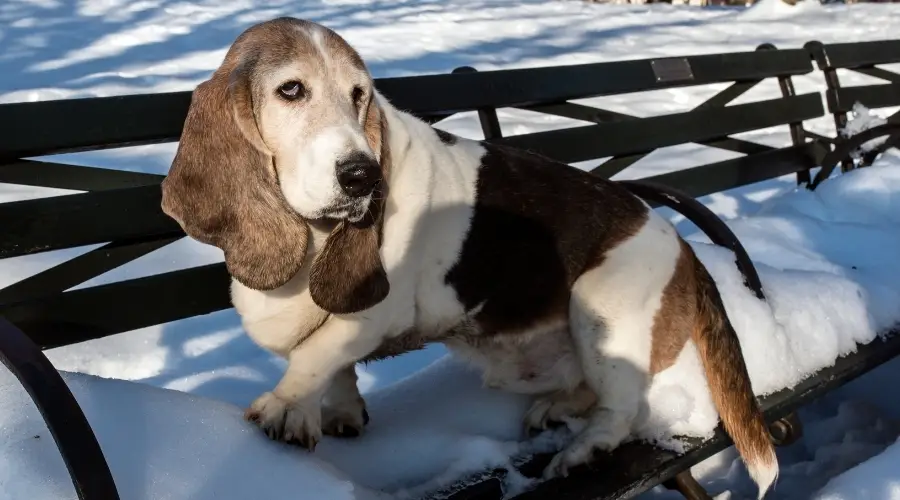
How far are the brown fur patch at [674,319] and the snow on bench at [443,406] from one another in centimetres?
6

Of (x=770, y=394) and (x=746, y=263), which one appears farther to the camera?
(x=746, y=263)

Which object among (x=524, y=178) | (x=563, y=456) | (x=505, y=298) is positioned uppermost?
(x=524, y=178)

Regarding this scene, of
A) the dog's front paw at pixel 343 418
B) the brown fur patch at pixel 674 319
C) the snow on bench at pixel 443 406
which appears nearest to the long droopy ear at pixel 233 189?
the snow on bench at pixel 443 406

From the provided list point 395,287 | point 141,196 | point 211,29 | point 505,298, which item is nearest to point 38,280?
point 141,196

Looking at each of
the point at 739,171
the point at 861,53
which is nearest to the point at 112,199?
the point at 739,171

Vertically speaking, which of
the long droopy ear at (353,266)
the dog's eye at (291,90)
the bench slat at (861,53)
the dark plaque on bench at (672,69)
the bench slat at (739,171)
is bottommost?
the bench slat at (739,171)

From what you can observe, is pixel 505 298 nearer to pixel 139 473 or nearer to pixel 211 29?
pixel 139 473

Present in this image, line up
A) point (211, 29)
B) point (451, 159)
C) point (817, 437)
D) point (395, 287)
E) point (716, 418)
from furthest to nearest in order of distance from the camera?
point (211, 29) < point (817, 437) < point (716, 418) < point (451, 159) < point (395, 287)

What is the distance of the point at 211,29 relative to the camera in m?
10.3

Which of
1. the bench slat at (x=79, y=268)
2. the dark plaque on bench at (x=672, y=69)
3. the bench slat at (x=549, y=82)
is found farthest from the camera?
the dark plaque on bench at (x=672, y=69)

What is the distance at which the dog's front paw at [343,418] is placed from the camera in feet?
→ 7.41

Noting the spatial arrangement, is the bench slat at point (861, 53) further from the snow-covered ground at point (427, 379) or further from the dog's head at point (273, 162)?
the dog's head at point (273, 162)

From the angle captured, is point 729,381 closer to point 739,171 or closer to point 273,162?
point 273,162

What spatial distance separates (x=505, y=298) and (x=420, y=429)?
41 cm
